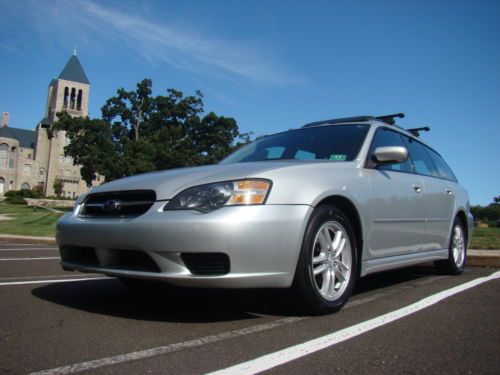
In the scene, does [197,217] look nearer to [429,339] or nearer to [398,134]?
[429,339]

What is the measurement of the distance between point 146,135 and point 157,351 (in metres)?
42.2

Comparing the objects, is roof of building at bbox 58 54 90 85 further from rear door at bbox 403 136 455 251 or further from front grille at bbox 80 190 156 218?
front grille at bbox 80 190 156 218

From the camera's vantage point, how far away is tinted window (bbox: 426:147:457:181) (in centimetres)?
559

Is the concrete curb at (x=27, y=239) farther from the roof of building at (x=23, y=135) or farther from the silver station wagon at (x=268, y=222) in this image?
the roof of building at (x=23, y=135)

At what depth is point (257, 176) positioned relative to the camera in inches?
118

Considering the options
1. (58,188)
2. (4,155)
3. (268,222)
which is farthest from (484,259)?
(4,155)

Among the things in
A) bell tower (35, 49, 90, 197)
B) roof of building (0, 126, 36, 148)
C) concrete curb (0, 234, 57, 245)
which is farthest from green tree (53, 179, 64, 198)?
concrete curb (0, 234, 57, 245)

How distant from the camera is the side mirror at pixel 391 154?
3.76m

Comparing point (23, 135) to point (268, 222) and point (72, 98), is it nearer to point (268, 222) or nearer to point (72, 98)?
point (72, 98)

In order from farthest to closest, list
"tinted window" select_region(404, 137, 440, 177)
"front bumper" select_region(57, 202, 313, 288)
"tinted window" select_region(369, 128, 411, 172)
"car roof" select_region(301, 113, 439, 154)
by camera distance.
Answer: "tinted window" select_region(404, 137, 440, 177) → "car roof" select_region(301, 113, 439, 154) → "tinted window" select_region(369, 128, 411, 172) → "front bumper" select_region(57, 202, 313, 288)

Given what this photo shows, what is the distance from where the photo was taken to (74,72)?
99.7 meters

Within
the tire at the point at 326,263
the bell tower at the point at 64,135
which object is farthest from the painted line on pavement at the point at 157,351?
the bell tower at the point at 64,135

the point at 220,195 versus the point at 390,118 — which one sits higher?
the point at 390,118

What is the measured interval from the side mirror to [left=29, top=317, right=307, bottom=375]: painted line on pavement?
163 centimetres
